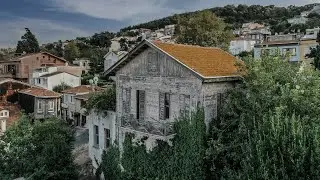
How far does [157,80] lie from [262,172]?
366 inches

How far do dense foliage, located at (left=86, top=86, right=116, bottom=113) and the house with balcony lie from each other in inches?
1504

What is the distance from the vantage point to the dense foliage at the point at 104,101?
28.6 metres

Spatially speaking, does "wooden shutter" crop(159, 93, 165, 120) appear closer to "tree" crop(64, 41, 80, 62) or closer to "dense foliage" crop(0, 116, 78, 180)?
"dense foliage" crop(0, 116, 78, 180)

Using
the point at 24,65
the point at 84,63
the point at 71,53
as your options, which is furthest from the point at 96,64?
the point at 71,53

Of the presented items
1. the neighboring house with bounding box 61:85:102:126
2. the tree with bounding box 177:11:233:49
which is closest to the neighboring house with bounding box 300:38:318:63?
the tree with bounding box 177:11:233:49

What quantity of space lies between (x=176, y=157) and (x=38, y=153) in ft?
36.3

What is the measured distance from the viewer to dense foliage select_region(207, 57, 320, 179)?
15914 millimetres

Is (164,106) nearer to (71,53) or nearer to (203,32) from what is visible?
(203,32)

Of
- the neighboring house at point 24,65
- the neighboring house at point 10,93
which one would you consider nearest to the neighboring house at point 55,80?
the neighboring house at point 10,93

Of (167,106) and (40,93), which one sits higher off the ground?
(167,106)

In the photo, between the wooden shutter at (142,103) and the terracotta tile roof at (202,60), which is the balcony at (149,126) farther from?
the terracotta tile roof at (202,60)

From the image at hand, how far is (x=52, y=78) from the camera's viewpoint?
217 ft

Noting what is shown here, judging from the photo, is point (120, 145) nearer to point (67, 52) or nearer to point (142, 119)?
point (142, 119)

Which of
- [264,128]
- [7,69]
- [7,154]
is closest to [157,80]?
[264,128]
